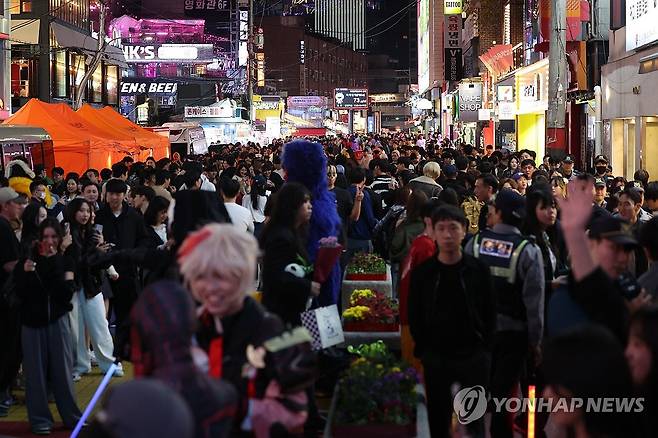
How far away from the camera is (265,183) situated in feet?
62.6

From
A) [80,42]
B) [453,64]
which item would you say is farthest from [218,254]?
[453,64]

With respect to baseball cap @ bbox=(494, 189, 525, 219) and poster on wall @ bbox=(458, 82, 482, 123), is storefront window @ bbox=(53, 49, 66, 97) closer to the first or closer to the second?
poster on wall @ bbox=(458, 82, 482, 123)

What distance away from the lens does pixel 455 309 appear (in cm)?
720

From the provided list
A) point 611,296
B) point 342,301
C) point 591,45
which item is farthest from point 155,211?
Result: point 591,45

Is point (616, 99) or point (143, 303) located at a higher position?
point (616, 99)

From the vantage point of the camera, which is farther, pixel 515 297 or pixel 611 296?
pixel 515 297

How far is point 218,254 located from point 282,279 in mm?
3195

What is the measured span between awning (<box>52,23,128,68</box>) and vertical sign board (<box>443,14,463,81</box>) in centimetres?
2156

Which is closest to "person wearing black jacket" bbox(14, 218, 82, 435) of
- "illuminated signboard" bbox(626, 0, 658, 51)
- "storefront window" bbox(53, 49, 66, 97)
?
"illuminated signboard" bbox(626, 0, 658, 51)

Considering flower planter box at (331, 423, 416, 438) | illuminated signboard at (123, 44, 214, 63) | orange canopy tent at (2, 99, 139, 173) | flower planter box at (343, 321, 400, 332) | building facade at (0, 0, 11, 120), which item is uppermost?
illuminated signboard at (123, 44, 214, 63)

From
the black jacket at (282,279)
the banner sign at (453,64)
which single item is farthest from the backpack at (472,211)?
the banner sign at (453,64)

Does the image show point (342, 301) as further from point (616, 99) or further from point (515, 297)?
point (616, 99)

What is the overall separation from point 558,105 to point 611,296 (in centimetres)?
1757

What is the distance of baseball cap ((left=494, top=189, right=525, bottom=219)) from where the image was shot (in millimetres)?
8141
